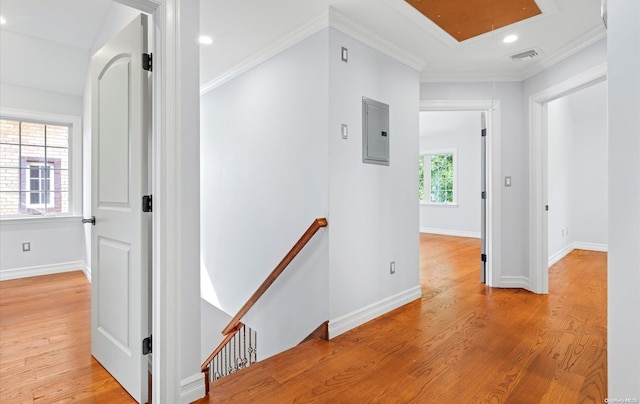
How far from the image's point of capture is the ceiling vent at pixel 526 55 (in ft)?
10.1

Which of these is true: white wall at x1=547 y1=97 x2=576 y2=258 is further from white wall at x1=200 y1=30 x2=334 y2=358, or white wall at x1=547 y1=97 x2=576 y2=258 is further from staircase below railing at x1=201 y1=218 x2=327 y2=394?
staircase below railing at x1=201 y1=218 x2=327 y2=394

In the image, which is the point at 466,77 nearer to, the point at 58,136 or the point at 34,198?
the point at 58,136

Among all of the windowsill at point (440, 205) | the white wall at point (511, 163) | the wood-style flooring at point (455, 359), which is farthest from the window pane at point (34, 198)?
the windowsill at point (440, 205)

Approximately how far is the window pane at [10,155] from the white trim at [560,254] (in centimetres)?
750

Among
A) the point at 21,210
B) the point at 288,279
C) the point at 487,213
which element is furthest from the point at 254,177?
the point at 21,210

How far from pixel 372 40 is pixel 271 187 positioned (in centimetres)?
159

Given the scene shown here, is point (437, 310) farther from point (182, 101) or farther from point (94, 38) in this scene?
point (94, 38)

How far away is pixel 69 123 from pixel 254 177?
3.05 meters

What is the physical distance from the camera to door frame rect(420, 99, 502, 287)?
3684mm

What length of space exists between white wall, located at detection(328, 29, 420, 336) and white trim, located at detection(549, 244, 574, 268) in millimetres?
2907

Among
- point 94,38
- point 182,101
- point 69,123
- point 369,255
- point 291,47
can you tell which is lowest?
point 369,255

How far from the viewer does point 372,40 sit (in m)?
2.75

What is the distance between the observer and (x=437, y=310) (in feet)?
9.88

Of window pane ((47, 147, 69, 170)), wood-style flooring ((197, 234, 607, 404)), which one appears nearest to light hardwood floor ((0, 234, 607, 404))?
wood-style flooring ((197, 234, 607, 404))
